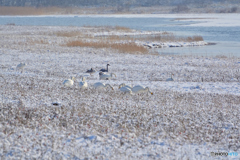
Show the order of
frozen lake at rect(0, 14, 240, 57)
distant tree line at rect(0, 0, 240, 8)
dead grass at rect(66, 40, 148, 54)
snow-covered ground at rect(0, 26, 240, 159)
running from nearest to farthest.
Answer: snow-covered ground at rect(0, 26, 240, 159) < dead grass at rect(66, 40, 148, 54) < frozen lake at rect(0, 14, 240, 57) < distant tree line at rect(0, 0, 240, 8)

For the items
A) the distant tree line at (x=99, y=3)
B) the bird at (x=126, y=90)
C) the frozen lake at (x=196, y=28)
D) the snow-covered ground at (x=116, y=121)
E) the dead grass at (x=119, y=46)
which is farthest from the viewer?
the distant tree line at (x=99, y=3)

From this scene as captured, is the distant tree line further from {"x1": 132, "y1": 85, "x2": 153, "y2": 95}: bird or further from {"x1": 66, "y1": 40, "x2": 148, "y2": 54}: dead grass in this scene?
{"x1": 132, "y1": 85, "x2": 153, "y2": 95}: bird

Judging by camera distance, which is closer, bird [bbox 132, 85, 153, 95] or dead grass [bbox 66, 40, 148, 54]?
bird [bbox 132, 85, 153, 95]

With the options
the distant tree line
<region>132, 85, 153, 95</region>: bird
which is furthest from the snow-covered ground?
the distant tree line

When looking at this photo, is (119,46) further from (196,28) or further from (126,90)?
(196,28)

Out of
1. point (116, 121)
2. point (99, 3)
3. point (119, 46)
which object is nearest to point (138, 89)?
point (116, 121)

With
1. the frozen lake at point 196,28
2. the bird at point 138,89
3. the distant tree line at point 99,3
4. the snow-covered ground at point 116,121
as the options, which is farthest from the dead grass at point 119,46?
the distant tree line at point 99,3

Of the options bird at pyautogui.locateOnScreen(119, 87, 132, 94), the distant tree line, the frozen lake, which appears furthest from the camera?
the distant tree line

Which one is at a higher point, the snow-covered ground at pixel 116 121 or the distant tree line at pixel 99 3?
the distant tree line at pixel 99 3

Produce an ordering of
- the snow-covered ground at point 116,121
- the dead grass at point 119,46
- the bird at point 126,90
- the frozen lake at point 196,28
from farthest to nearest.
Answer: the frozen lake at point 196,28
the dead grass at point 119,46
the bird at point 126,90
the snow-covered ground at point 116,121

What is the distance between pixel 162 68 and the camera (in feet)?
60.3

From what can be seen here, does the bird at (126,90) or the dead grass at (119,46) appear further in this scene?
the dead grass at (119,46)

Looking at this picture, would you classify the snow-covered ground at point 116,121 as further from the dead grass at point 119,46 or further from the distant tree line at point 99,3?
the distant tree line at point 99,3

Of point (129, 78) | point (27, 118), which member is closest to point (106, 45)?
point (129, 78)
